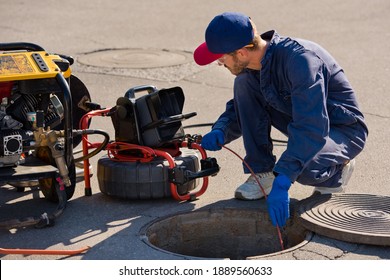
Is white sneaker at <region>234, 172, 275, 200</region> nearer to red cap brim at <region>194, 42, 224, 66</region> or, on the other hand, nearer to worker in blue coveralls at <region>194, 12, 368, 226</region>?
worker in blue coveralls at <region>194, 12, 368, 226</region>

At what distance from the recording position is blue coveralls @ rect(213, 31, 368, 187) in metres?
5.19

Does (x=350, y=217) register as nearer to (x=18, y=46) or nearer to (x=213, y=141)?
(x=213, y=141)

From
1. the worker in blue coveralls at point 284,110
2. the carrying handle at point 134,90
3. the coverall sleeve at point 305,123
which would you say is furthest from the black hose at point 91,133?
the coverall sleeve at point 305,123

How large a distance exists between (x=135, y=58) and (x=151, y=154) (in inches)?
165

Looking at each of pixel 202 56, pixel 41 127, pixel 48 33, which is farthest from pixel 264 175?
pixel 48 33

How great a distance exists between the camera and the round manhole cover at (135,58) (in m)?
9.58

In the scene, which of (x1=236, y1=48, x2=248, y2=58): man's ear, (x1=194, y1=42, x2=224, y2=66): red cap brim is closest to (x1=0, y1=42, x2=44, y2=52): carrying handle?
(x1=194, y1=42, x2=224, y2=66): red cap brim

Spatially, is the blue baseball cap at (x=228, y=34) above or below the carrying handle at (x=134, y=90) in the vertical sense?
above

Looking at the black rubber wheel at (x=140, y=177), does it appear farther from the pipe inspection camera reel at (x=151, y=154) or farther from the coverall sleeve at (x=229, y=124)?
the coverall sleeve at (x=229, y=124)

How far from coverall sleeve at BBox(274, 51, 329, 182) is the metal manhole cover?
1.09 feet

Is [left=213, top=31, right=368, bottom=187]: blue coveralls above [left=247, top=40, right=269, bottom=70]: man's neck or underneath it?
underneath

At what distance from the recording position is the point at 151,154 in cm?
579

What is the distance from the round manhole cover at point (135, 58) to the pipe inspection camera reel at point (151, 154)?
3601 mm

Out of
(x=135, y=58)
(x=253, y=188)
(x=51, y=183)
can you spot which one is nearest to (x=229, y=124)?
(x=253, y=188)
